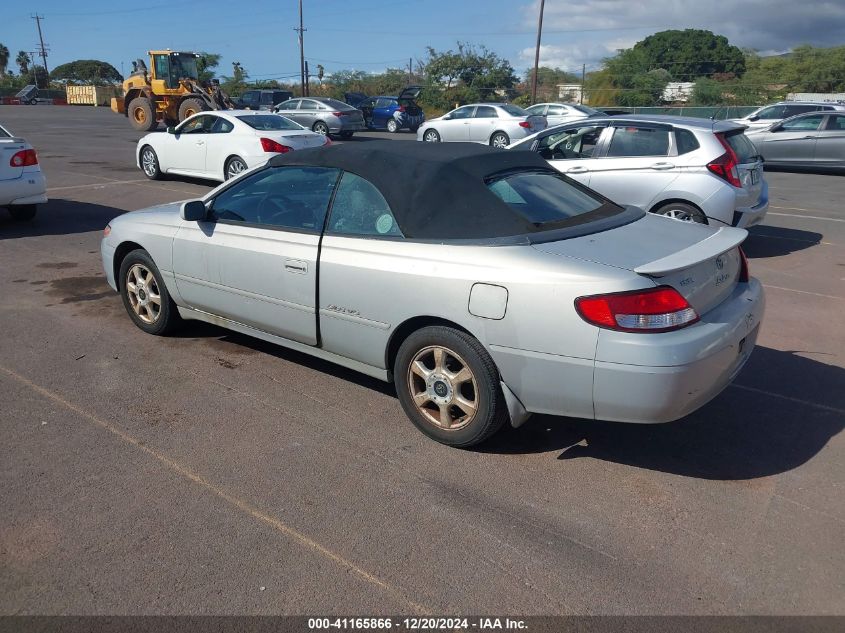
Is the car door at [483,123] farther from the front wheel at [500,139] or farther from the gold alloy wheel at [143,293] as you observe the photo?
the gold alloy wheel at [143,293]

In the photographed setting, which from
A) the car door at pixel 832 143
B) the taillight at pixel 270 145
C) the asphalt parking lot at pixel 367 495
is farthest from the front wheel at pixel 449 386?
the car door at pixel 832 143

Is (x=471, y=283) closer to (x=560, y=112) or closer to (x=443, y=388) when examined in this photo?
(x=443, y=388)

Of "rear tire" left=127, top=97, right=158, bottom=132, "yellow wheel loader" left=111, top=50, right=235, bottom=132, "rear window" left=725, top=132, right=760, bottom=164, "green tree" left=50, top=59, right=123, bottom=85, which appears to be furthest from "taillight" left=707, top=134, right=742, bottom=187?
"green tree" left=50, top=59, right=123, bottom=85

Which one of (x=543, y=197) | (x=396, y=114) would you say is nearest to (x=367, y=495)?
(x=543, y=197)

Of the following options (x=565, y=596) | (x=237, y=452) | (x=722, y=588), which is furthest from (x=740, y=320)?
(x=237, y=452)

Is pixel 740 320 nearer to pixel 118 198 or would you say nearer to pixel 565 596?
pixel 565 596

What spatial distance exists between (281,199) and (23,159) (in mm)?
6659

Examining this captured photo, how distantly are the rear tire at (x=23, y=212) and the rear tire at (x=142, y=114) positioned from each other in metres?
19.5

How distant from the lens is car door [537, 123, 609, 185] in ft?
30.7

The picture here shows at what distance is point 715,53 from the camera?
276 ft

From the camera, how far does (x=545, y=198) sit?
440cm

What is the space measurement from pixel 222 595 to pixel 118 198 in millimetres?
11075

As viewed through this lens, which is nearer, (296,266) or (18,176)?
(296,266)

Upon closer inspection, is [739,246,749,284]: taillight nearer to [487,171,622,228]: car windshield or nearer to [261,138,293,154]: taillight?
[487,171,622,228]: car windshield
